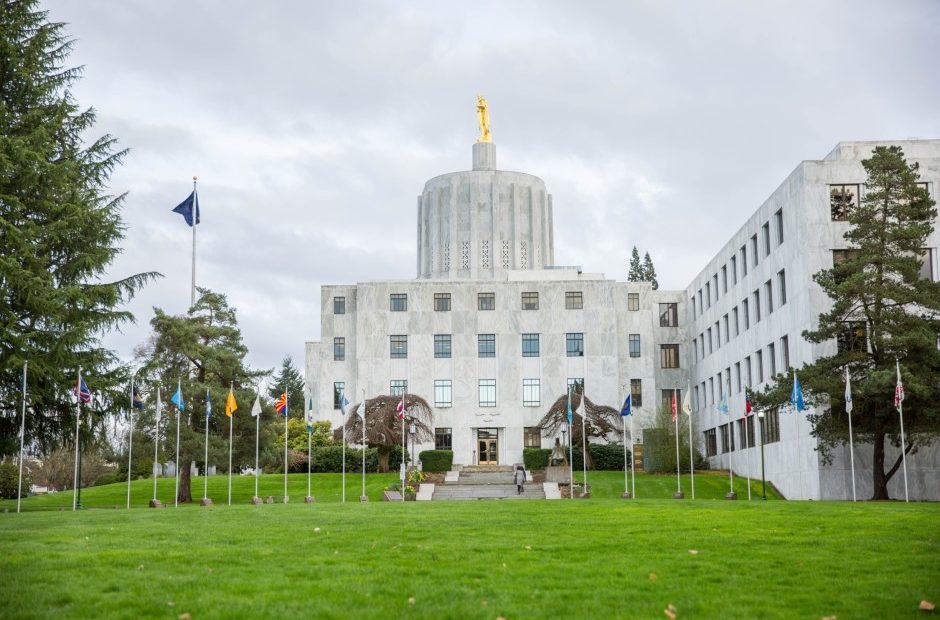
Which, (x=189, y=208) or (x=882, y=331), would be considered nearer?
(x=882, y=331)

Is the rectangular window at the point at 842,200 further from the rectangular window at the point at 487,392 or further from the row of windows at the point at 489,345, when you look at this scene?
the rectangular window at the point at 487,392

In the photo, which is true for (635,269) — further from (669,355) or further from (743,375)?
(743,375)

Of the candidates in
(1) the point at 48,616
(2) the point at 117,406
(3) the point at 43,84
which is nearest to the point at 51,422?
(2) the point at 117,406

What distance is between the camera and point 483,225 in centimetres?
7862

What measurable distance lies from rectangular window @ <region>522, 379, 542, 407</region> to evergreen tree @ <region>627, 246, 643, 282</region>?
42349mm

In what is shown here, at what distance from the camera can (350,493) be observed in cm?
5341

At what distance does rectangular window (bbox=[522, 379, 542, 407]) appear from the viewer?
71.8m

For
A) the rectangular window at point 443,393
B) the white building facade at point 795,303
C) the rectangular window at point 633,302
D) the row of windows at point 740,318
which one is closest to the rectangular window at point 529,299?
the rectangular window at point 633,302

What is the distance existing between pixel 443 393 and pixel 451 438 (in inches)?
127

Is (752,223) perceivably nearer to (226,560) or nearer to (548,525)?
(548,525)

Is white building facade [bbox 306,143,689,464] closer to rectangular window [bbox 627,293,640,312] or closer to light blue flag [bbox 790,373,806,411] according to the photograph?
rectangular window [bbox 627,293,640,312]

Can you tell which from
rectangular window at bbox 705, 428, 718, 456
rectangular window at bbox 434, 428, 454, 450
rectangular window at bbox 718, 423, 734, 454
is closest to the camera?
rectangular window at bbox 718, 423, 734, 454

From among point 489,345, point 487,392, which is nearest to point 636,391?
point 487,392

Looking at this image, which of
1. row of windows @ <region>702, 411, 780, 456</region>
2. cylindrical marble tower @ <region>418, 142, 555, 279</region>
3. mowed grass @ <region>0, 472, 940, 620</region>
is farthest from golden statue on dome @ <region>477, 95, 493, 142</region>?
mowed grass @ <region>0, 472, 940, 620</region>
